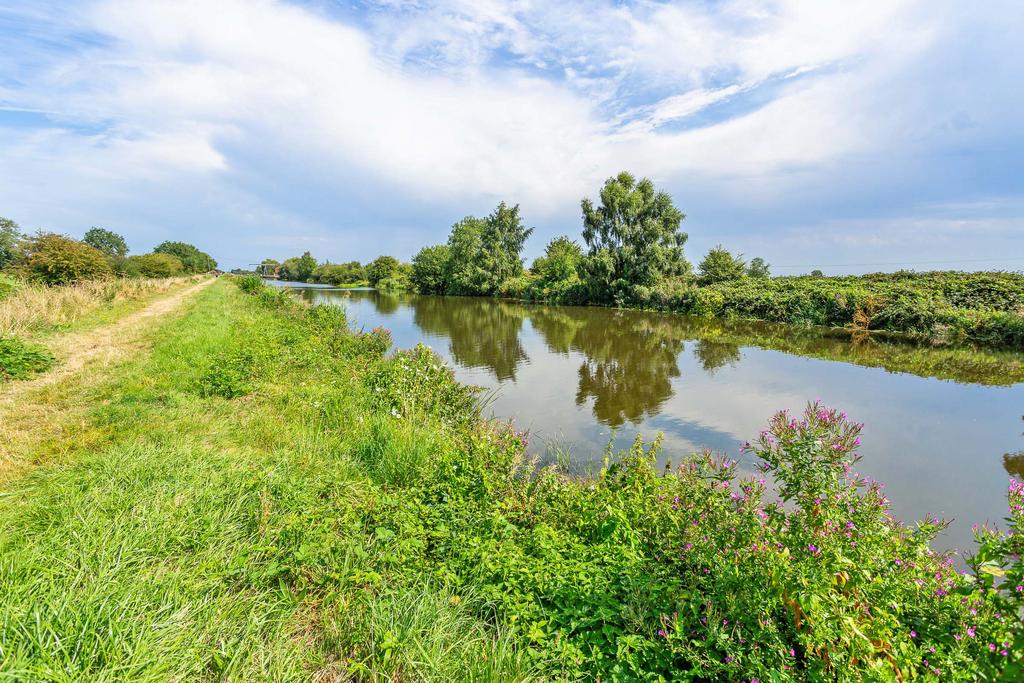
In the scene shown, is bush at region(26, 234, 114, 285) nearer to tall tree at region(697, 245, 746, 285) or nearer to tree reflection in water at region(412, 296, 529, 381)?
tree reflection in water at region(412, 296, 529, 381)

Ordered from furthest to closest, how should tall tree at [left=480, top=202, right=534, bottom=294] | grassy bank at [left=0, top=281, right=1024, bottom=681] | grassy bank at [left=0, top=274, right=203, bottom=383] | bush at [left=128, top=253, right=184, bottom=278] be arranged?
tall tree at [left=480, top=202, right=534, bottom=294] < bush at [left=128, top=253, right=184, bottom=278] < grassy bank at [left=0, top=274, right=203, bottom=383] < grassy bank at [left=0, top=281, right=1024, bottom=681]

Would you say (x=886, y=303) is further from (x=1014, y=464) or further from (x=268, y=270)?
(x=268, y=270)

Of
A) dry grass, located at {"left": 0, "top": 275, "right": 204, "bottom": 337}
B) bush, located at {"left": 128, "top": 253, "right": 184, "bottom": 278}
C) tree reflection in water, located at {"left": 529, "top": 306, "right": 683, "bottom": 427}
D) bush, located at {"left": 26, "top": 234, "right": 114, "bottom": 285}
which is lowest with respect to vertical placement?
tree reflection in water, located at {"left": 529, "top": 306, "right": 683, "bottom": 427}

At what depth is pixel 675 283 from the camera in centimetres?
3531

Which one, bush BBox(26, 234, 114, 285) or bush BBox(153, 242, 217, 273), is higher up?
bush BBox(153, 242, 217, 273)

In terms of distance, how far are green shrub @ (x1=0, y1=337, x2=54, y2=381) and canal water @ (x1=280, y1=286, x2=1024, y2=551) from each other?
29.2 feet

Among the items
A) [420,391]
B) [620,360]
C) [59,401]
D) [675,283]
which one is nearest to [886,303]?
[675,283]

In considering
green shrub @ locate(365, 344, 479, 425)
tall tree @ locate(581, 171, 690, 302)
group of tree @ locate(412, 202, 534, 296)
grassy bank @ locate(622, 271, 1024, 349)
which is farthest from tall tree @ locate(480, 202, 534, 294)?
green shrub @ locate(365, 344, 479, 425)

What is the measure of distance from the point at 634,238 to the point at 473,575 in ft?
127

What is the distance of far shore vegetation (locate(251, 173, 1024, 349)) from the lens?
2073 centimetres

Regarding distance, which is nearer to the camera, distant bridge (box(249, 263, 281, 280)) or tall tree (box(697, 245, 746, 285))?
tall tree (box(697, 245, 746, 285))

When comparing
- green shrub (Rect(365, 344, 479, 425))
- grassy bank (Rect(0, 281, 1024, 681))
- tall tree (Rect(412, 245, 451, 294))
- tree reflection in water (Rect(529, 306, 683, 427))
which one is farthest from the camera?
tall tree (Rect(412, 245, 451, 294))

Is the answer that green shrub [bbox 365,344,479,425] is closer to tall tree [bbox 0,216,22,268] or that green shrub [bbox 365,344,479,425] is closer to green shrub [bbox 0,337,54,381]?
green shrub [bbox 0,337,54,381]

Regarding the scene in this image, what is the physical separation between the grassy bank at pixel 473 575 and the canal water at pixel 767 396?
Answer: 10.3 ft
